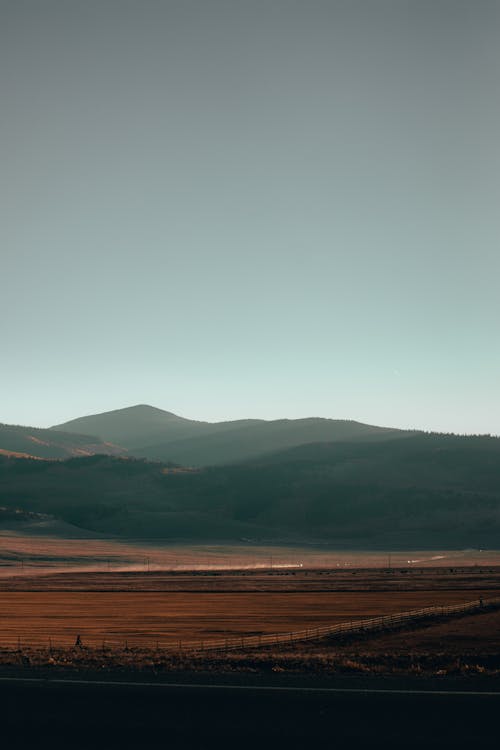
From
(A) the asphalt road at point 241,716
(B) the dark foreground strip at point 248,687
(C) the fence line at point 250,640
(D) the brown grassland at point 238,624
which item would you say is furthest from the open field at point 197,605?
(A) the asphalt road at point 241,716

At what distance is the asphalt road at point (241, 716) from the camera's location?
25141 millimetres

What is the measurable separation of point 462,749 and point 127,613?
235 ft

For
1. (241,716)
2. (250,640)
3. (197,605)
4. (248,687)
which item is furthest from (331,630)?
(241,716)

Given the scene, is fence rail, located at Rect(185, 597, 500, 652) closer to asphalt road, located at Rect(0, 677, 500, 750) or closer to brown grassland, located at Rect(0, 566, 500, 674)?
brown grassland, located at Rect(0, 566, 500, 674)

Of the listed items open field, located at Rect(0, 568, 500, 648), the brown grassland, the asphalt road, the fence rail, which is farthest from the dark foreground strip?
open field, located at Rect(0, 568, 500, 648)

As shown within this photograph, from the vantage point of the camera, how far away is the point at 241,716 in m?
28.0

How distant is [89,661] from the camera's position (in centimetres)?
4131

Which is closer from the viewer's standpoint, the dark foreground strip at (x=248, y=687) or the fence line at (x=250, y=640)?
the dark foreground strip at (x=248, y=687)

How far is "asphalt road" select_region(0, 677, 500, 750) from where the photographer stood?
2514cm

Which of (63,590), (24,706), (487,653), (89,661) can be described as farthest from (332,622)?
(63,590)

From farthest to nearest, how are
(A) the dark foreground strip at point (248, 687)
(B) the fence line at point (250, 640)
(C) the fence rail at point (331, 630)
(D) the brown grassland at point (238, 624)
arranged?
(C) the fence rail at point (331, 630), (B) the fence line at point (250, 640), (D) the brown grassland at point (238, 624), (A) the dark foreground strip at point (248, 687)

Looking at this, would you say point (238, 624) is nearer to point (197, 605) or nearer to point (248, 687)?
point (197, 605)

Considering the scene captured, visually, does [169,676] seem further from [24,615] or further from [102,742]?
[24,615]

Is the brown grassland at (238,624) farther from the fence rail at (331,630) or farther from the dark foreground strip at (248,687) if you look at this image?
the dark foreground strip at (248,687)
